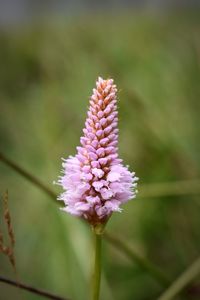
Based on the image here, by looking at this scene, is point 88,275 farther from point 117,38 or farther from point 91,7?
point 91,7

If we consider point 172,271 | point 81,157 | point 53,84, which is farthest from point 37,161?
point 81,157

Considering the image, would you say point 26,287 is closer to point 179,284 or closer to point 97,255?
point 97,255

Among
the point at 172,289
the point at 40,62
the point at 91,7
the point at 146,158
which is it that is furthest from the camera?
the point at 91,7

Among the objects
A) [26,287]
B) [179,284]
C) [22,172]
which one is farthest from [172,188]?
[26,287]

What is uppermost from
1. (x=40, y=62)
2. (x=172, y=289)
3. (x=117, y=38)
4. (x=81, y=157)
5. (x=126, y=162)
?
(x=117, y=38)

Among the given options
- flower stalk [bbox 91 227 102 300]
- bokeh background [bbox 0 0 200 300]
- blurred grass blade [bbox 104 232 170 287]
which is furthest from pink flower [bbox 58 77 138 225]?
bokeh background [bbox 0 0 200 300]

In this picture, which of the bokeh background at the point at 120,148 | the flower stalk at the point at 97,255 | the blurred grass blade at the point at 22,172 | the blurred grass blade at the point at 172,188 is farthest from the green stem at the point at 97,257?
the blurred grass blade at the point at 172,188
